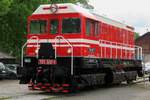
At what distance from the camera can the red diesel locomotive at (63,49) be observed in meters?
22.4

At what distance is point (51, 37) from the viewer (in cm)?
2320

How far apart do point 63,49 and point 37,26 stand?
2.19m

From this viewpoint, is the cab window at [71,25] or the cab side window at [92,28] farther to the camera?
the cab side window at [92,28]

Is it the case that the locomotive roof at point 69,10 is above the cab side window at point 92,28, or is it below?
above

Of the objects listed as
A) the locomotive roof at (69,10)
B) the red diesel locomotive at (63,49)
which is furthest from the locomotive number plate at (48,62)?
the locomotive roof at (69,10)

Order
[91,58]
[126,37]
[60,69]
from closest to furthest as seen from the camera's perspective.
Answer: [60,69], [91,58], [126,37]

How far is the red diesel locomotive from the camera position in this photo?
22.4 m

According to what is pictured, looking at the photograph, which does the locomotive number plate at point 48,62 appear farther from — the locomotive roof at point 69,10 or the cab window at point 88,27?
the locomotive roof at point 69,10

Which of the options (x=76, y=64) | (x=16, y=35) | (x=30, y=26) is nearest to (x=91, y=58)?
(x=76, y=64)

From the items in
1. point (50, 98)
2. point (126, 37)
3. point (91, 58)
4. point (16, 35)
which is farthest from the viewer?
point (16, 35)

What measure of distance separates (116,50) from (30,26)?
6224 mm

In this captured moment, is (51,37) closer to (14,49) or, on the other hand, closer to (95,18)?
(95,18)

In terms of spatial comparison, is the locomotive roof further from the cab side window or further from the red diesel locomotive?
the cab side window

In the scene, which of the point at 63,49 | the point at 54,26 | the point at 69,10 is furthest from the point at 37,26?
the point at 63,49
